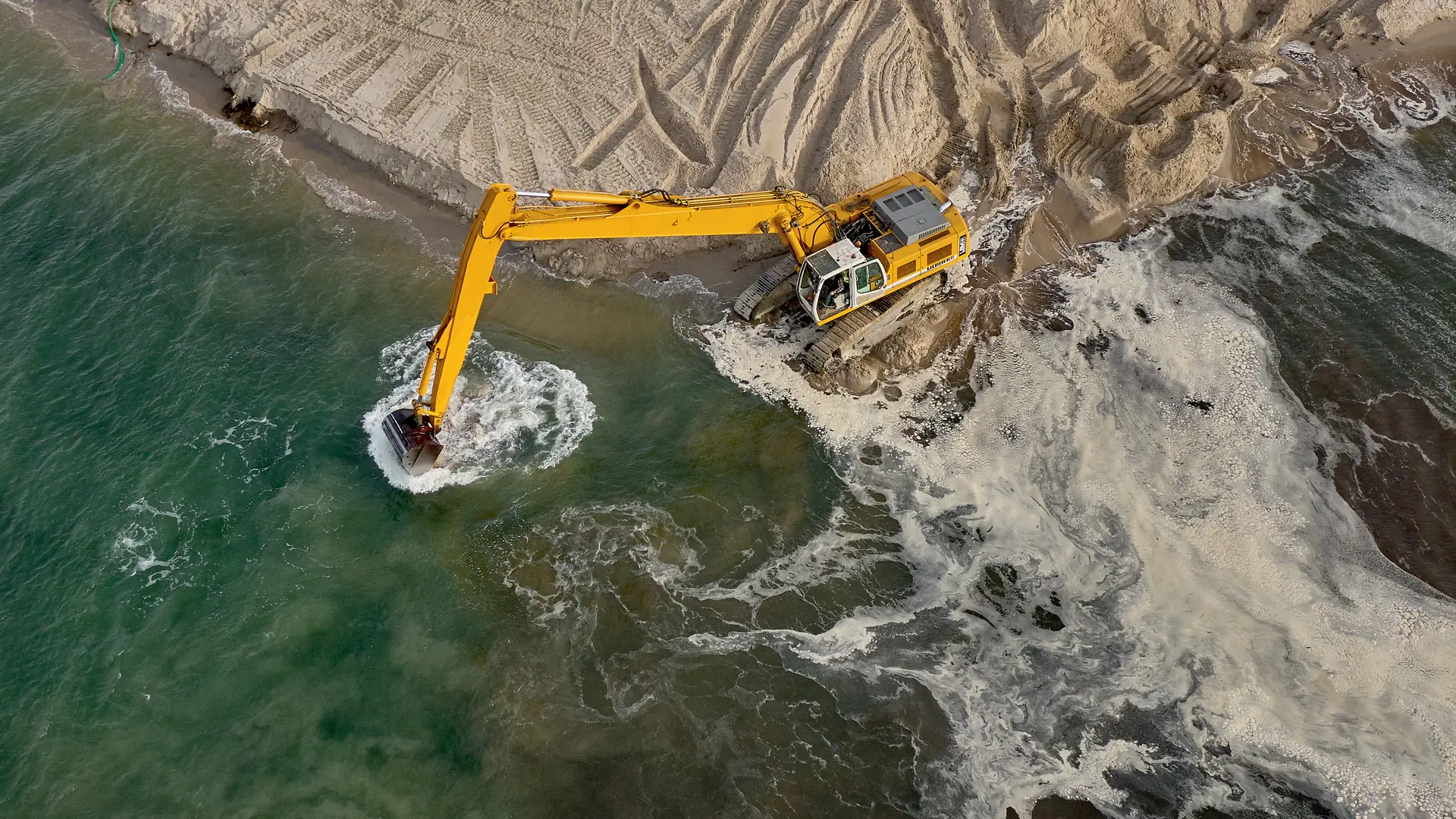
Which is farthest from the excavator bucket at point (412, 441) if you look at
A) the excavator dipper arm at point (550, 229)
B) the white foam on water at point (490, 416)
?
the white foam on water at point (490, 416)

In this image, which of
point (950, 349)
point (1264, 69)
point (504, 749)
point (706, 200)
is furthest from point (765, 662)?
point (1264, 69)

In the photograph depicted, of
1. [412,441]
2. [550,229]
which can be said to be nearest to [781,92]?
[550,229]

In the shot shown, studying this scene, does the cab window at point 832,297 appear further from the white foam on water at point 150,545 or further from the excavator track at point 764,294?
the white foam on water at point 150,545

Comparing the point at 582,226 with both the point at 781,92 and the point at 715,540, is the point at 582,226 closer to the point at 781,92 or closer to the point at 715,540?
the point at 715,540

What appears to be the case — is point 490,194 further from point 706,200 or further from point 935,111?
point 935,111

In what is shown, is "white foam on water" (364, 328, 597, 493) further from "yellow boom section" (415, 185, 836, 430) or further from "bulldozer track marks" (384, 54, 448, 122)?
"bulldozer track marks" (384, 54, 448, 122)

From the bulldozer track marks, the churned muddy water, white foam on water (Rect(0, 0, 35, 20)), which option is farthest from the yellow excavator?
white foam on water (Rect(0, 0, 35, 20))
